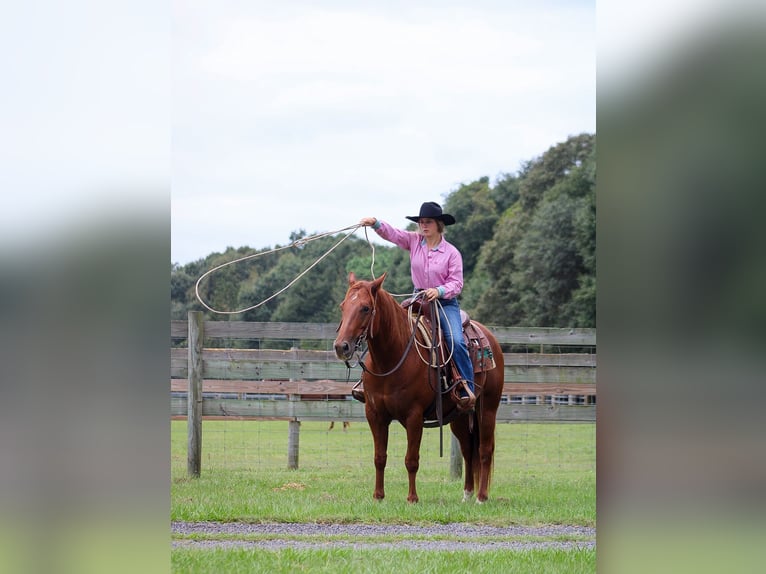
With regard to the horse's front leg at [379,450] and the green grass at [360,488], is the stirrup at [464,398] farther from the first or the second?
the green grass at [360,488]

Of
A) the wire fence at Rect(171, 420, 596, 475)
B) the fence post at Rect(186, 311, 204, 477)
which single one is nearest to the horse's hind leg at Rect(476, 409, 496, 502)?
the wire fence at Rect(171, 420, 596, 475)

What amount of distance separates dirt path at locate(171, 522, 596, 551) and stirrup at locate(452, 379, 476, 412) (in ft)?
4.48

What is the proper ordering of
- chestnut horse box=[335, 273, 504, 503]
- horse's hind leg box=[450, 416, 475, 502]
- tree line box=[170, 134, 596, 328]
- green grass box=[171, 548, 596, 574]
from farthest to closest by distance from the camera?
tree line box=[170, 134, 596, 328]
horse's hind leg box=[450, 416, 475, 502]
chestnut horse box=[335, 273, 504, 503]
green grass box=[171, 548, 596, 574]

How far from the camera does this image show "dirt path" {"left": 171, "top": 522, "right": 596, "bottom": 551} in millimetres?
6066

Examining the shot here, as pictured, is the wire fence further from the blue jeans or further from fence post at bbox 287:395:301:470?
the blue jeans

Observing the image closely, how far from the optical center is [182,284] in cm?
4281

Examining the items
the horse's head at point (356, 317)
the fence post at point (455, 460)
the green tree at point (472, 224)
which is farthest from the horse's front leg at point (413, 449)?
the green tree at point (472, 224)

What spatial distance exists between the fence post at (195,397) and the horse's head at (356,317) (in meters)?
3.10

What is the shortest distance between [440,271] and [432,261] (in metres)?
0.12
